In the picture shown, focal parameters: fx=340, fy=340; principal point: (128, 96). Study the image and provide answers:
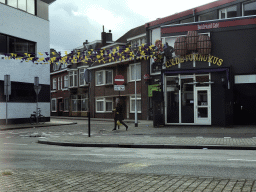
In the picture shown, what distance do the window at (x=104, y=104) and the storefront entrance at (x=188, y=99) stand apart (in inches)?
745

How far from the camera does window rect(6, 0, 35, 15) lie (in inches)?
1056

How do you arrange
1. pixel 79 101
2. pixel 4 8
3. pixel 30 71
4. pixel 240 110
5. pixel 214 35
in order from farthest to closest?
pixel 79 101 < pixel 30 71 < pixel 4 8 < pixel 240 110 < pixel 214 35

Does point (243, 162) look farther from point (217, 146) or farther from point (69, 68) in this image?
point (69, 68)

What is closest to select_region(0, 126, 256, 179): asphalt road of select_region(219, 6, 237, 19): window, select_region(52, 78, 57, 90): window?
select_region(219, 6, 237, 19): window

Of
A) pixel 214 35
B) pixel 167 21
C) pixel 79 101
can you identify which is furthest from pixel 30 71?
pixel 79 101

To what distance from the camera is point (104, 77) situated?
132 ft

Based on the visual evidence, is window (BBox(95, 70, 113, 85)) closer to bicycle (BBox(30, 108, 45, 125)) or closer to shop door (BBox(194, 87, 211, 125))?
bicycle (BBox(30, 108, 45, 125))

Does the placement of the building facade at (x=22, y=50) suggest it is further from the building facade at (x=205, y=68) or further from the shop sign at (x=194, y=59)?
the building facade at (x=205, y=68)

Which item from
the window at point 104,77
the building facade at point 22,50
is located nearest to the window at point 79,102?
the window at point 104,77

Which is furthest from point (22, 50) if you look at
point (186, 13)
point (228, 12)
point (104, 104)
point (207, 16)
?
point (228, 12)

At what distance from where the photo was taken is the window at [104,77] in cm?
3966

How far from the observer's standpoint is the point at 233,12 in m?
23.9

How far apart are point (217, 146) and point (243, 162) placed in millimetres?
3189

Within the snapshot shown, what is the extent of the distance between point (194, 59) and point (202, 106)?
2.87m
